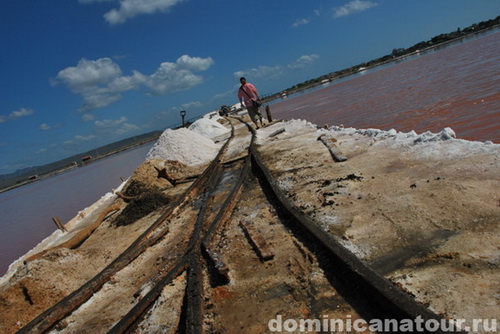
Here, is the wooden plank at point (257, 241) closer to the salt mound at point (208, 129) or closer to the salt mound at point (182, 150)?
the salt mound at point (182, 150)

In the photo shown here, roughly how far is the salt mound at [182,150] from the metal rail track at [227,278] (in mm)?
5804

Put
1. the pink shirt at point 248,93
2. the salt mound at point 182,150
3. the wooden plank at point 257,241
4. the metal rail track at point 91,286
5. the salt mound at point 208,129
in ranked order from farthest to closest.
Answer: the salt mound at point 208,129 → the pink shirt at point 248,93 → the salt mound at point 182,150 → the metal rail track at point 91,286 → the wooden plank at point 257,241

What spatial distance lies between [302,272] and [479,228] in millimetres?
1475

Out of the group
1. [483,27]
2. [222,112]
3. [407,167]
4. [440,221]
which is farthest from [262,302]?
[483,27]

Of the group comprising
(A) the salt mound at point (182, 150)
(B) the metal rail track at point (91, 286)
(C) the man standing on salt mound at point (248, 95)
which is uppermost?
(C) the man standing on salt mound at point (248, 95)

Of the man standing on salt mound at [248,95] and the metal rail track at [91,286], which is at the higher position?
the man standing on salt mound at [248,95]

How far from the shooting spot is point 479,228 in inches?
96.8

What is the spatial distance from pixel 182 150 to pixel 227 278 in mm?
9064

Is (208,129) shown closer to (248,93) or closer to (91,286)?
(248,93)

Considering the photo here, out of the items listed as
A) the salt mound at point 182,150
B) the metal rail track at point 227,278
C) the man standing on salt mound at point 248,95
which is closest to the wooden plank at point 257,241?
the metal rail track at point 227,278

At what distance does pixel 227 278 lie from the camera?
290 cm

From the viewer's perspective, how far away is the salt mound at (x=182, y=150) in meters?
11.1

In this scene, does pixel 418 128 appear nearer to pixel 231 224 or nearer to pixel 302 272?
pixel 231 224

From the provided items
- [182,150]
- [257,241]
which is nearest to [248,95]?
[182,150]
